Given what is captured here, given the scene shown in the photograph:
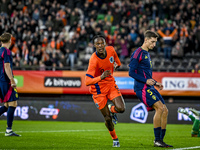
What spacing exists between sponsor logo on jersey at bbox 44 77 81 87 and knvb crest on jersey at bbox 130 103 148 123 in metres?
2.99

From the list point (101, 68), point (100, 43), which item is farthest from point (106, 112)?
point (100, 43)

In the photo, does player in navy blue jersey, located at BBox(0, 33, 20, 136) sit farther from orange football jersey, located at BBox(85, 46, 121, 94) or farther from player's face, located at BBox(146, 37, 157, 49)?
player's face, located at BBox(146, 37, 157, 49)

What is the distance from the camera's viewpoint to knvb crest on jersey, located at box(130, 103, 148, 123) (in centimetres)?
1686

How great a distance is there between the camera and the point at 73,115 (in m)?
17.3

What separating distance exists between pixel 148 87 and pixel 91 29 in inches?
537

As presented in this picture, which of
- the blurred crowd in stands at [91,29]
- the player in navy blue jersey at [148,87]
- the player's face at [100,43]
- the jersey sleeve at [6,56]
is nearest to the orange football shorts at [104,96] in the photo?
the player in navy blue jersey at [148,87]

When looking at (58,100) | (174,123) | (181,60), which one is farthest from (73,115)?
(181,60)

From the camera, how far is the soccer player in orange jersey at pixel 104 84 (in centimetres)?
774

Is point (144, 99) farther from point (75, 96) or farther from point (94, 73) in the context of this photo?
point (75, 96)

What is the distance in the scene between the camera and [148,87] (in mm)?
7805

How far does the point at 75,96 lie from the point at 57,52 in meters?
2.59

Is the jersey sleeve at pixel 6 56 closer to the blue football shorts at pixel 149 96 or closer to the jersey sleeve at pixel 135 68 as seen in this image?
the jersey sleeve at pixel 135 68

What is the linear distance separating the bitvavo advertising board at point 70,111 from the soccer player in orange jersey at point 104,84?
351 inches

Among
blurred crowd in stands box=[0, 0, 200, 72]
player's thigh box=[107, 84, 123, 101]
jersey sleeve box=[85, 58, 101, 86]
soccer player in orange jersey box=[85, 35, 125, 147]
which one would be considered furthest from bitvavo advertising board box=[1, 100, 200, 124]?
jersey sleeve box=[85, 58, 101, 86]
